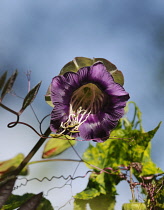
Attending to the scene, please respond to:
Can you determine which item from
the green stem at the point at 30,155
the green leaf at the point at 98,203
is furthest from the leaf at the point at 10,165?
the green leaf at the point at 98,203

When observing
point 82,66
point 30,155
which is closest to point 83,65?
point 82,66

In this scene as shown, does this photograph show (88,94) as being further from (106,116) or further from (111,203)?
(111,203)

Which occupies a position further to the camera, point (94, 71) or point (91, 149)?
point (91, 149)

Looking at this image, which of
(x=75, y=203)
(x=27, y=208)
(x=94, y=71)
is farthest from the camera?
(x=75, y=203)

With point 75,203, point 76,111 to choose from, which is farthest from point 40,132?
point 75,203

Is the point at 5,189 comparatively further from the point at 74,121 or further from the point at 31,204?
the point at 74,121

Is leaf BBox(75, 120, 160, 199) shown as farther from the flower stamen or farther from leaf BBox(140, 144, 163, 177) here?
the flower stamen

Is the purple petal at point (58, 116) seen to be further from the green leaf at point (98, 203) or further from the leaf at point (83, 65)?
the green leaf at point (98, 203)
